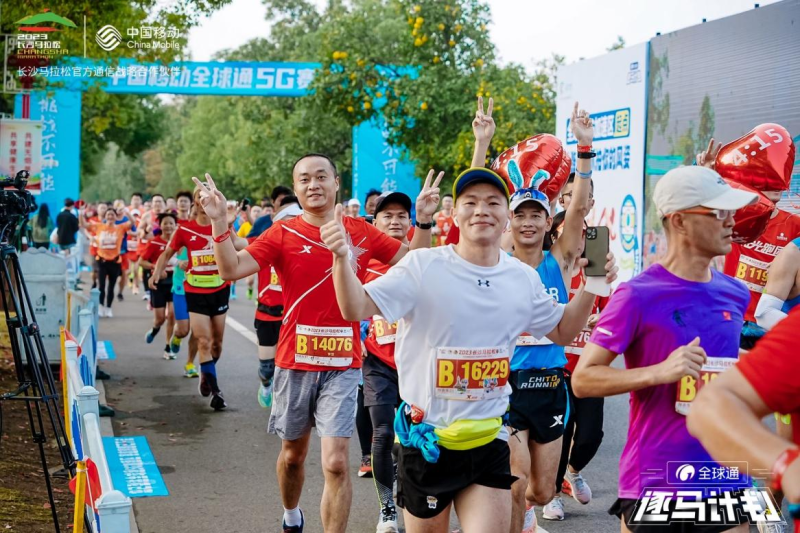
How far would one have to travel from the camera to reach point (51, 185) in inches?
1150

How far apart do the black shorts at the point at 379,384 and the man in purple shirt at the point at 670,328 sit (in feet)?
10.4

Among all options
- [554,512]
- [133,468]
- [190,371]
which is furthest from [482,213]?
[190,371]

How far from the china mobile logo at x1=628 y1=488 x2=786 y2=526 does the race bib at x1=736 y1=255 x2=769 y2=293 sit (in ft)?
11.1

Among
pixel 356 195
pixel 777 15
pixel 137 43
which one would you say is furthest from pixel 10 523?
pixel 356 195

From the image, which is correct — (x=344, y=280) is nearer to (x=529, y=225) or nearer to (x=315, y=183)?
(x=529, y=225)

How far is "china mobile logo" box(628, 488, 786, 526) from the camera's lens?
3602 mm

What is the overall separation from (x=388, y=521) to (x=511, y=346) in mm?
2424

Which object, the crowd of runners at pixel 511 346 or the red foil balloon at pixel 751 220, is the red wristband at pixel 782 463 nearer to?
the crowd of runners at pixel 511 346

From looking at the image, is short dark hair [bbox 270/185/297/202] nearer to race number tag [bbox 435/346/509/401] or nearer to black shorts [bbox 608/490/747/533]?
race number tag [bbox 435/346/509/401]

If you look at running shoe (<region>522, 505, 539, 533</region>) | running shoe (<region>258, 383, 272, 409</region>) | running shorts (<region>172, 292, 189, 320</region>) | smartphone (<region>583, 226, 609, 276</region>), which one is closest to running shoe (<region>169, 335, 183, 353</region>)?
running shorts (<region>172, 292, 189, 320</region>)

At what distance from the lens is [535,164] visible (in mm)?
6203

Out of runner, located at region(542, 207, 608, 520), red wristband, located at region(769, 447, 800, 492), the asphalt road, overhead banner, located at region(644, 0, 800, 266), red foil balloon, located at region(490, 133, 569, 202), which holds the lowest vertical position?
the asphalt road

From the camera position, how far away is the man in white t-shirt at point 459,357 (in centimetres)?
415

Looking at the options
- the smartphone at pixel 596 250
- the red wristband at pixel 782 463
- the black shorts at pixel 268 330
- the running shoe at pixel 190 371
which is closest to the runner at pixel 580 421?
the smartphone at pixel 596 250
